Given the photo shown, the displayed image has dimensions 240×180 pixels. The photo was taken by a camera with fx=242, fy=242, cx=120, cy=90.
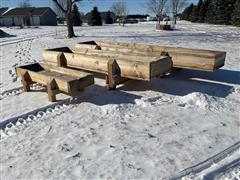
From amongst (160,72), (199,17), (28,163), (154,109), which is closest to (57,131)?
(28,163)

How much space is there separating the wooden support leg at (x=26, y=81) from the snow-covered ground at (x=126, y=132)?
14cm

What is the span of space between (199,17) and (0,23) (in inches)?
1690

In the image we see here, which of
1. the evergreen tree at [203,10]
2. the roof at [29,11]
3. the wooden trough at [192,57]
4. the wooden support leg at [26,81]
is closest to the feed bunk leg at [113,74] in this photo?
the wooden trough at [192,57]

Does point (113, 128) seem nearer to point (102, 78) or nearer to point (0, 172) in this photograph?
point (0, 172)

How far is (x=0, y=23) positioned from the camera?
54.0 meters

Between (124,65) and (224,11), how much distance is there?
38814 millimetres

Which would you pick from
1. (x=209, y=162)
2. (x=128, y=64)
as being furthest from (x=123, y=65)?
(x=209, y=162)

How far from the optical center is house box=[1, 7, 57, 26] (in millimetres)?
50938

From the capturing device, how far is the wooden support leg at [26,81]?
5.16 metres

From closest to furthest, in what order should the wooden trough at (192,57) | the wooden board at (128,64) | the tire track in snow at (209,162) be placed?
the tire track in snow at (209,162) < the wooden board at (128,64) < the wooden trough at (192,57)

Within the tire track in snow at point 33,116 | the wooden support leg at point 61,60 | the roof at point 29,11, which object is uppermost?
the roof at point 29,11

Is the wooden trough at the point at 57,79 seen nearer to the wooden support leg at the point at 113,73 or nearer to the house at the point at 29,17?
the wooden support leg at the point at 113,73

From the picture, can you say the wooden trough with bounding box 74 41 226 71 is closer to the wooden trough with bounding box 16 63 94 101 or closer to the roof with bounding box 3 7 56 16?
the wooden trough with bounding box 16 63 94 101

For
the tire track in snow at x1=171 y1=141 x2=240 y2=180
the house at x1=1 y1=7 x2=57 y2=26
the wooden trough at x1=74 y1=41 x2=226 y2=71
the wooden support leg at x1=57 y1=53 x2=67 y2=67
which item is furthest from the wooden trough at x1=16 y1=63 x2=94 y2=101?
the house at x1=1 y1=7 x2=57 y2=26
